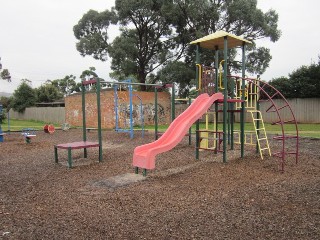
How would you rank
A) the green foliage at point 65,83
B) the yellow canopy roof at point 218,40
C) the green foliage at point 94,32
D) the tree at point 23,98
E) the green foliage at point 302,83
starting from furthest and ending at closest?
1. the green foliage at point 65,83
2. the tree at point 23,98
3. the green foliage at point 94,32
4. the green foliage at point 302,83
5. the yellow canopy roof at point 218,40

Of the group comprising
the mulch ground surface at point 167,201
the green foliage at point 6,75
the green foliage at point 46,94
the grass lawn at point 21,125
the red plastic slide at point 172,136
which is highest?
the green foliage at point 6,75

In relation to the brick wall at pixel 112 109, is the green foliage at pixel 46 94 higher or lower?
higher

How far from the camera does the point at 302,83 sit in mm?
24656

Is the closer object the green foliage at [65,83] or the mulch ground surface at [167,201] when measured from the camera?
the mulch ground surface at [167,201]

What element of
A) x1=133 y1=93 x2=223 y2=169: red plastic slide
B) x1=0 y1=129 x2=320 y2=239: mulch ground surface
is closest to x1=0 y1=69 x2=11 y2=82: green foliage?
x1=0 y1=129 x2=320 y2=239: mulch ground surface

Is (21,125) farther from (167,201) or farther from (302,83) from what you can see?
(167,201)

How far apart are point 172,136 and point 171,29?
21716 millimetres

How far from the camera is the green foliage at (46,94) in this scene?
148ft

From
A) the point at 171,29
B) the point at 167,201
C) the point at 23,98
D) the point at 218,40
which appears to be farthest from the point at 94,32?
the point at 167,201

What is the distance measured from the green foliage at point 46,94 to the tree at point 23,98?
162 inches

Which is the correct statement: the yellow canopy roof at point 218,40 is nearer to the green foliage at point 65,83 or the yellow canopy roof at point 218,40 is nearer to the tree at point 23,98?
the tree at point 23,98

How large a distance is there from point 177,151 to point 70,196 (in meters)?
5.10

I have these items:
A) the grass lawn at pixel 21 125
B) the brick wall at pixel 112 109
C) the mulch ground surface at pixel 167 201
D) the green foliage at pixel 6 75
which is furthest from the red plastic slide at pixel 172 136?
the green foliage at pixel 6 75

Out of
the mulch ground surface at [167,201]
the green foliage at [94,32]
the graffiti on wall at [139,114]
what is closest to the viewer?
the mulch ground surface at [167,201]
